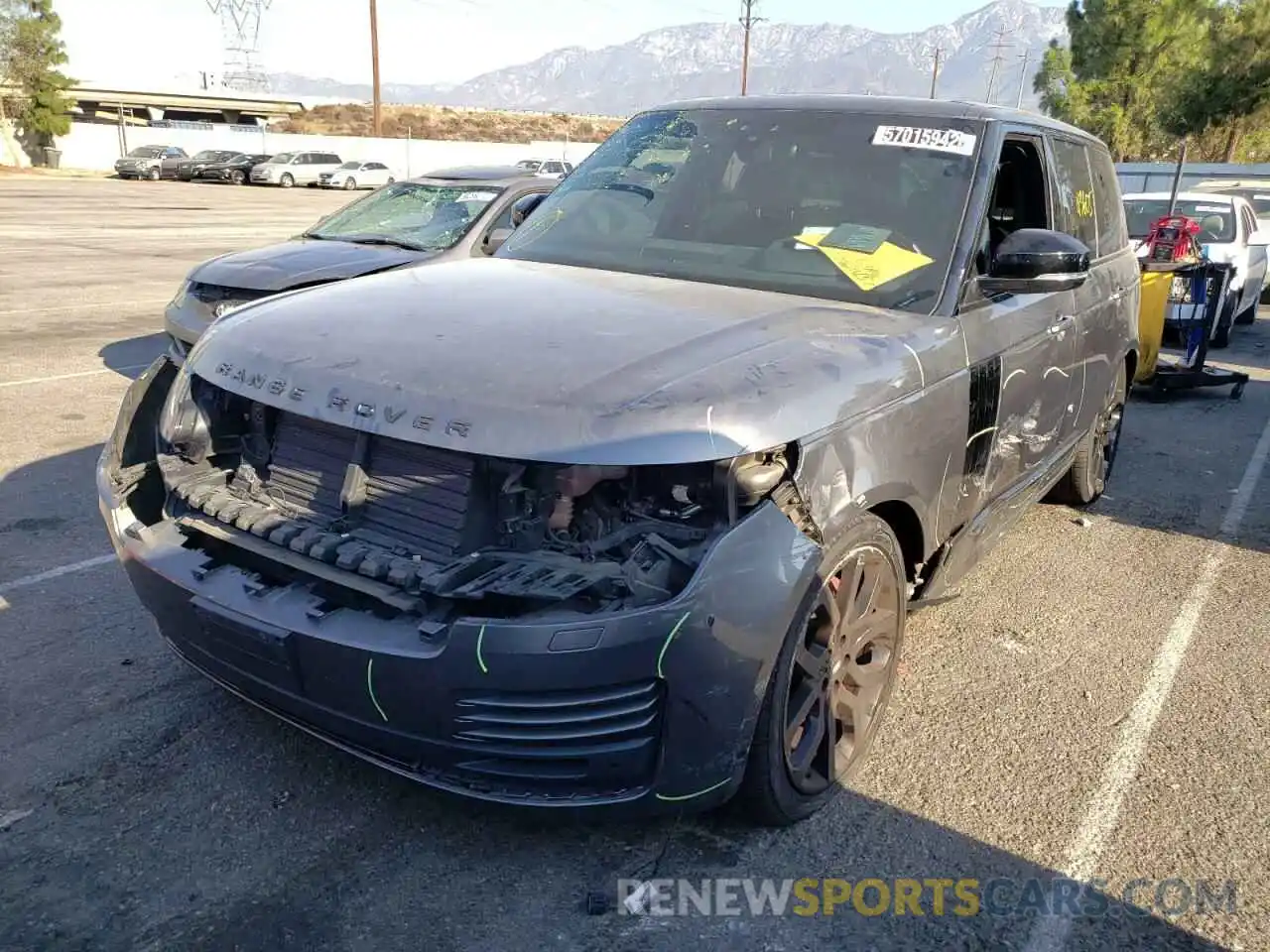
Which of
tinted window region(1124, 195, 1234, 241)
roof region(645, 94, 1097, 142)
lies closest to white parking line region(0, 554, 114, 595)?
roof region(645, 94, 1097, 142)

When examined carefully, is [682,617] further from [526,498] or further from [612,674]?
[526,498]

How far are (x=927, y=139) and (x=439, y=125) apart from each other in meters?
83.7

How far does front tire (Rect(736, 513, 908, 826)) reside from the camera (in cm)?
270

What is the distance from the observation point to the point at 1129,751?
3.51 meters

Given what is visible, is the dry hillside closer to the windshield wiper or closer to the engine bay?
the windshield wiper

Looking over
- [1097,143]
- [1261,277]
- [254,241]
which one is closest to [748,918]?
[1097,143]

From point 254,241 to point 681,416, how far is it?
736 inches

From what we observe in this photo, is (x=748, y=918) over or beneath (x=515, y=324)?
beneath

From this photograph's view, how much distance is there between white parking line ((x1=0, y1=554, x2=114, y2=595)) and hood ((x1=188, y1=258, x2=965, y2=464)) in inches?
73.6

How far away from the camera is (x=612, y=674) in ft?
7.75

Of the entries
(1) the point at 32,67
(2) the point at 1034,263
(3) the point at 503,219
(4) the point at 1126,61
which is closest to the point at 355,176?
(1) the point at 32,67

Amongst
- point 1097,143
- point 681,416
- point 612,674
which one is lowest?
point 612,674

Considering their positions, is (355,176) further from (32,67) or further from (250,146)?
(32,67)

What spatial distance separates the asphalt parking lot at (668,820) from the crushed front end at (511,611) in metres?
0.36
